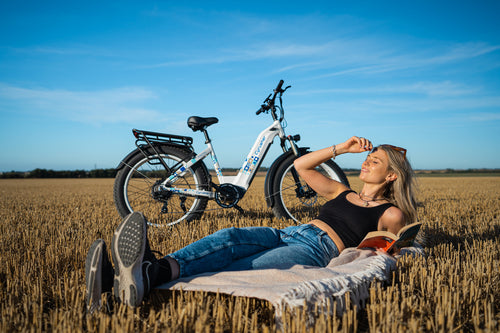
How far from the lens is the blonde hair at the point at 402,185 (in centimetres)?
292

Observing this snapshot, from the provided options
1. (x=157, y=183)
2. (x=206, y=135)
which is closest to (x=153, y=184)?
(x=157, y=183)

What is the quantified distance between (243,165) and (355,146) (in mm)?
1896

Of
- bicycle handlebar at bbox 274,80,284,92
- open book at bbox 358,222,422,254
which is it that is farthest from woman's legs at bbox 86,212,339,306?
bicycle handlebar at bbox 274,80,284,92

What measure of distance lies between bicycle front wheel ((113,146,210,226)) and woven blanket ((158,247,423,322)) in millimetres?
2552

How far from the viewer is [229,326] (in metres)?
1.59

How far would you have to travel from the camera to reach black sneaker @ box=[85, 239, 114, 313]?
1718mm

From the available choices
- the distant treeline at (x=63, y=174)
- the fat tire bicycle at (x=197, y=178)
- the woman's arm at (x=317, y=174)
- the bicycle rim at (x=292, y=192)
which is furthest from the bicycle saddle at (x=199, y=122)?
the distant treeline at (x=63, y=174)

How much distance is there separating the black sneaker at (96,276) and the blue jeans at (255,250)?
0.39 m

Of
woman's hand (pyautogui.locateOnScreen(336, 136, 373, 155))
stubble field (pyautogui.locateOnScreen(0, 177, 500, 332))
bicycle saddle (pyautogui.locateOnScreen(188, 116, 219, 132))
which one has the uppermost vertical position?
bicycle saddle (pyautogui.locateOnScreen(188, 116, 219, 132))

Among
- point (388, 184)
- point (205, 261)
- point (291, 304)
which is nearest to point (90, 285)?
point (205, 261)

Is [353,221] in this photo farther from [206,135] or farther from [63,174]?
[63,174]

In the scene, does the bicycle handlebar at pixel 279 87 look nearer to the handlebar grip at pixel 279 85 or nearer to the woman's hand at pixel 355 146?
the handlebar grip at pixel 279 85

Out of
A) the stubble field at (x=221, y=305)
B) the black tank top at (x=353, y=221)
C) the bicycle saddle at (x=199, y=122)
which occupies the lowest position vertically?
the stubble field at (x=221, y=305)

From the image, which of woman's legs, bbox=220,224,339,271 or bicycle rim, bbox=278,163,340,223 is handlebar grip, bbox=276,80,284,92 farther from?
woman's legs, bbox=220,224,339,271
